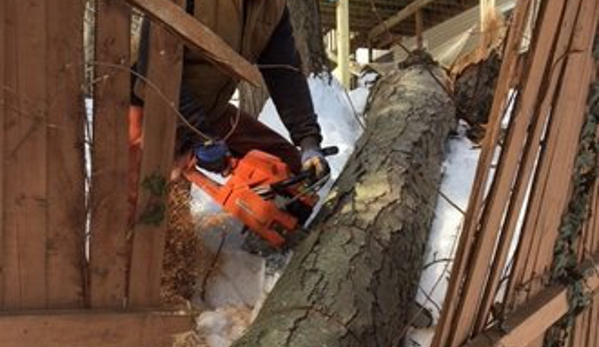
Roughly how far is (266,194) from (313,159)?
245 mm

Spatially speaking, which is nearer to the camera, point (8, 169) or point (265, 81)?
point (8, 169)

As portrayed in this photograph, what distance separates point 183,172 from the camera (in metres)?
3.55

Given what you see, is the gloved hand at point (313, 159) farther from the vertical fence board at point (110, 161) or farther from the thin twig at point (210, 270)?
the vertical fence board at point (110, 161)

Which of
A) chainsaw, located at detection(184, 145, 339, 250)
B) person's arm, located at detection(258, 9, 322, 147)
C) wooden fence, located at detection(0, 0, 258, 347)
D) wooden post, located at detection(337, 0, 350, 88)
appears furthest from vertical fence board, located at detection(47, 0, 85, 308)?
wooden post, located at detection(337, 0, 350, 88)

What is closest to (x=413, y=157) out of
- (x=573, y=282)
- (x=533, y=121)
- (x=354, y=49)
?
(x=573, y=282)

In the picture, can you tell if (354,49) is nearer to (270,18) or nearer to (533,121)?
(270,18)

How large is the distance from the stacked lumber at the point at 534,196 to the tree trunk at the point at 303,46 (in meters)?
3.32

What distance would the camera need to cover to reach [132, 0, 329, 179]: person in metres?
3.16

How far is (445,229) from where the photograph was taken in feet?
12.3

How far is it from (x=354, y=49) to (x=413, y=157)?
886 cm

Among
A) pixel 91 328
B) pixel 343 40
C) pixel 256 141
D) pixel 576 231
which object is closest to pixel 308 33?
pixel 256 141

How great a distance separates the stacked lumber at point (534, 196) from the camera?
1.84 m

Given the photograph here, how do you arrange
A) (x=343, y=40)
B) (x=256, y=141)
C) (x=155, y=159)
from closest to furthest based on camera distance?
(x=155, y=159), (x=256, y=141), (x=343, y=40)

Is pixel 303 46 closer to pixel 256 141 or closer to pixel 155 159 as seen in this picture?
pixel 256 141
